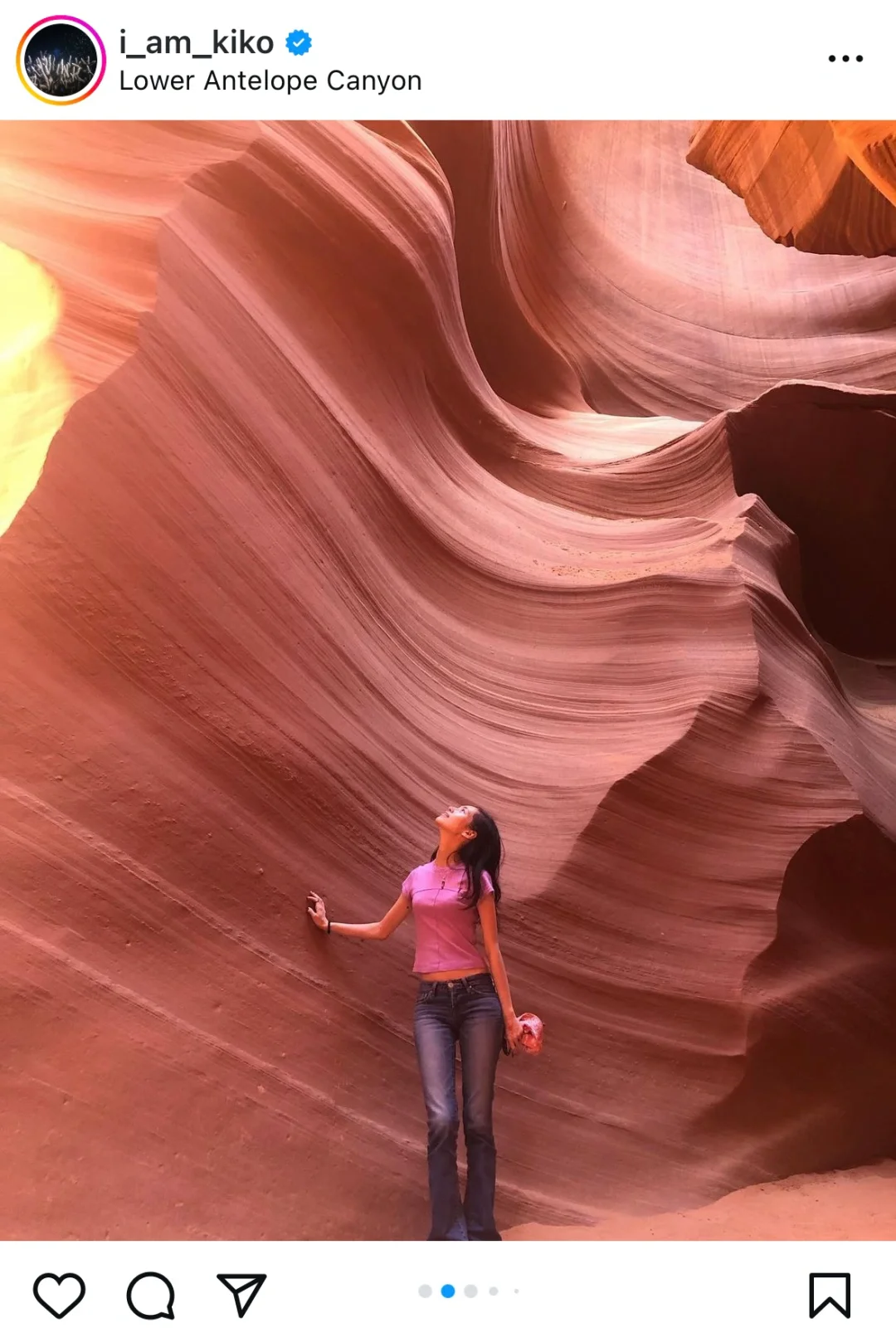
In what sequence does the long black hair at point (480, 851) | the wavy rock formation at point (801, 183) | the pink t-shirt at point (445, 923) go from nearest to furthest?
the pink t-shirt at point (445, 923), the long black hair at point (480, 851), the wavy rock formation at point (801, 183)

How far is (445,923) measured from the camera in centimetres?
347

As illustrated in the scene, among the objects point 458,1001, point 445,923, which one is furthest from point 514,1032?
point 445,923

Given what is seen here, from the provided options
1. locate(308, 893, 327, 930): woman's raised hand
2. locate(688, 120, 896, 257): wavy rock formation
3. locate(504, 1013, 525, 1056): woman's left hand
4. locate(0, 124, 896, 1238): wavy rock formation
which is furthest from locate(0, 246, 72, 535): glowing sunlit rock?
locate(688, 120, 896, 257): wavy rock formation

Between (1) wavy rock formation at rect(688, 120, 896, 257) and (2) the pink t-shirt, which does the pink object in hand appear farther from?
(1) wavy rock formation at rect(688, 120, 896, 257)

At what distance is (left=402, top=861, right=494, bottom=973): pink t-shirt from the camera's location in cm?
342

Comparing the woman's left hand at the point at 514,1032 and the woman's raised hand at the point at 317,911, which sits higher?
the woman's raised hand at the point at 317,911

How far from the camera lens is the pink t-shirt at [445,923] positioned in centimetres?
342
